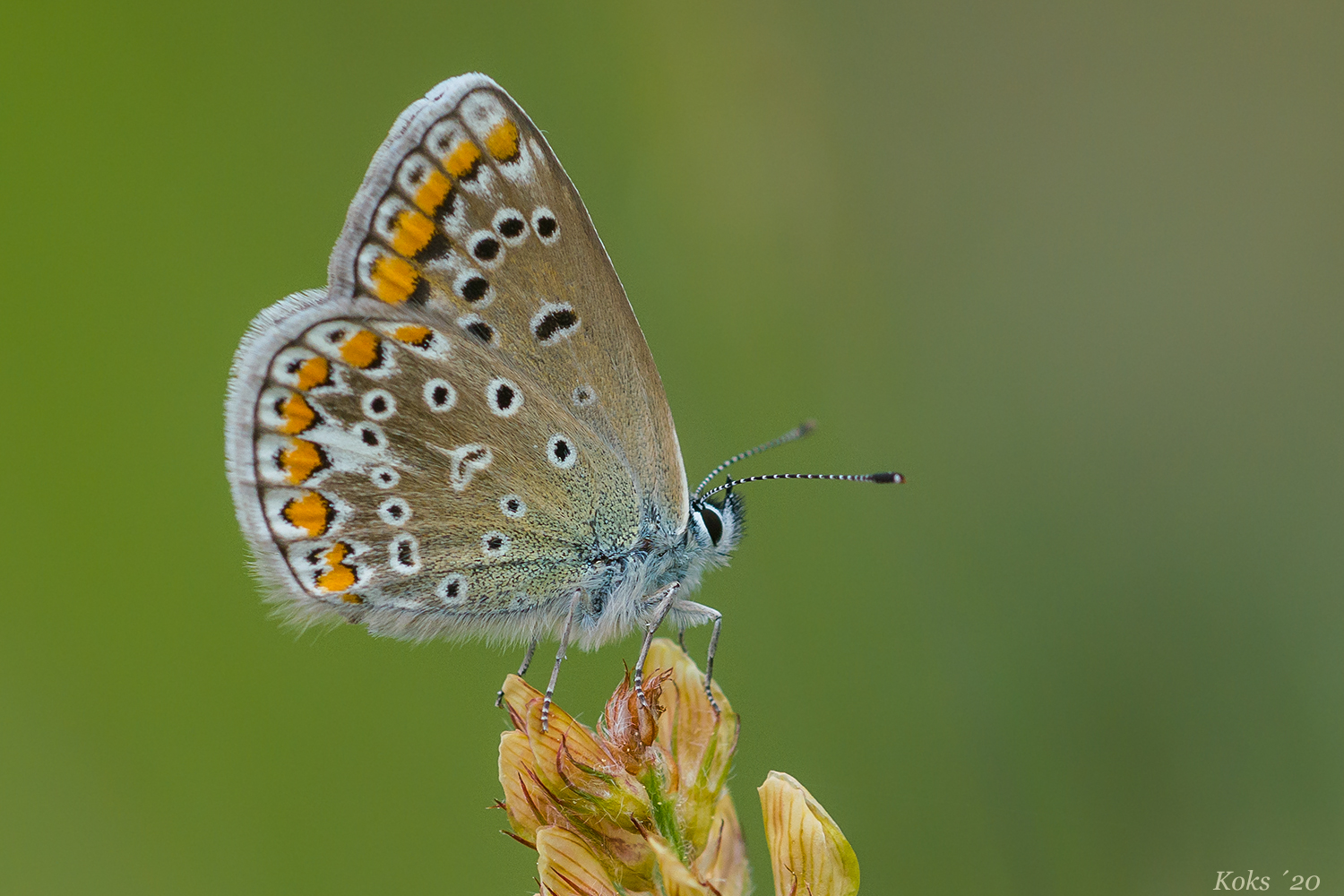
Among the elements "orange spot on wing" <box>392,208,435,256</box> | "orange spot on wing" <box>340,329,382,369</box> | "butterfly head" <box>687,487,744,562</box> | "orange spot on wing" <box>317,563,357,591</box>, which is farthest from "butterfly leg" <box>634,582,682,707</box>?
"orange spot on wing" <box>392,208,435,256</box>

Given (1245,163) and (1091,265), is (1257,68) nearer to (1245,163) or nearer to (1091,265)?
(1245,163)

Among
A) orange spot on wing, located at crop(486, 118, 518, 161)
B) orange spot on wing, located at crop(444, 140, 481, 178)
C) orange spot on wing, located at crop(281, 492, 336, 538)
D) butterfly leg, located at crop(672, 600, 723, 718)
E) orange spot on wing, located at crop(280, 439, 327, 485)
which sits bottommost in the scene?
butterfly leg, located at crop(672, 600, 723, 718)

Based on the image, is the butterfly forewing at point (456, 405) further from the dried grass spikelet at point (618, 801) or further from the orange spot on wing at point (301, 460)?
the dried grass spikelet at point (618, 801)

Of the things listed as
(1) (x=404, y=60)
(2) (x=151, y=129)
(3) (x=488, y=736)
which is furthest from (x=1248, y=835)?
(2) (x=151, y=129)

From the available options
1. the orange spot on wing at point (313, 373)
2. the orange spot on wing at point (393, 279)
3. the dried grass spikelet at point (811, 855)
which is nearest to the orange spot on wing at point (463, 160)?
the orange spot on wing at point (393, 279)

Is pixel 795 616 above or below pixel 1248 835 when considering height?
above

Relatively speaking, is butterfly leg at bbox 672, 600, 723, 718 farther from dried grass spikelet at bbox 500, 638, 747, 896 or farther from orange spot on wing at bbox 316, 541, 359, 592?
orange spot on wing at bbox 316, 541, 359, 592

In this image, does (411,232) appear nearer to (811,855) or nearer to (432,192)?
(432,192)
